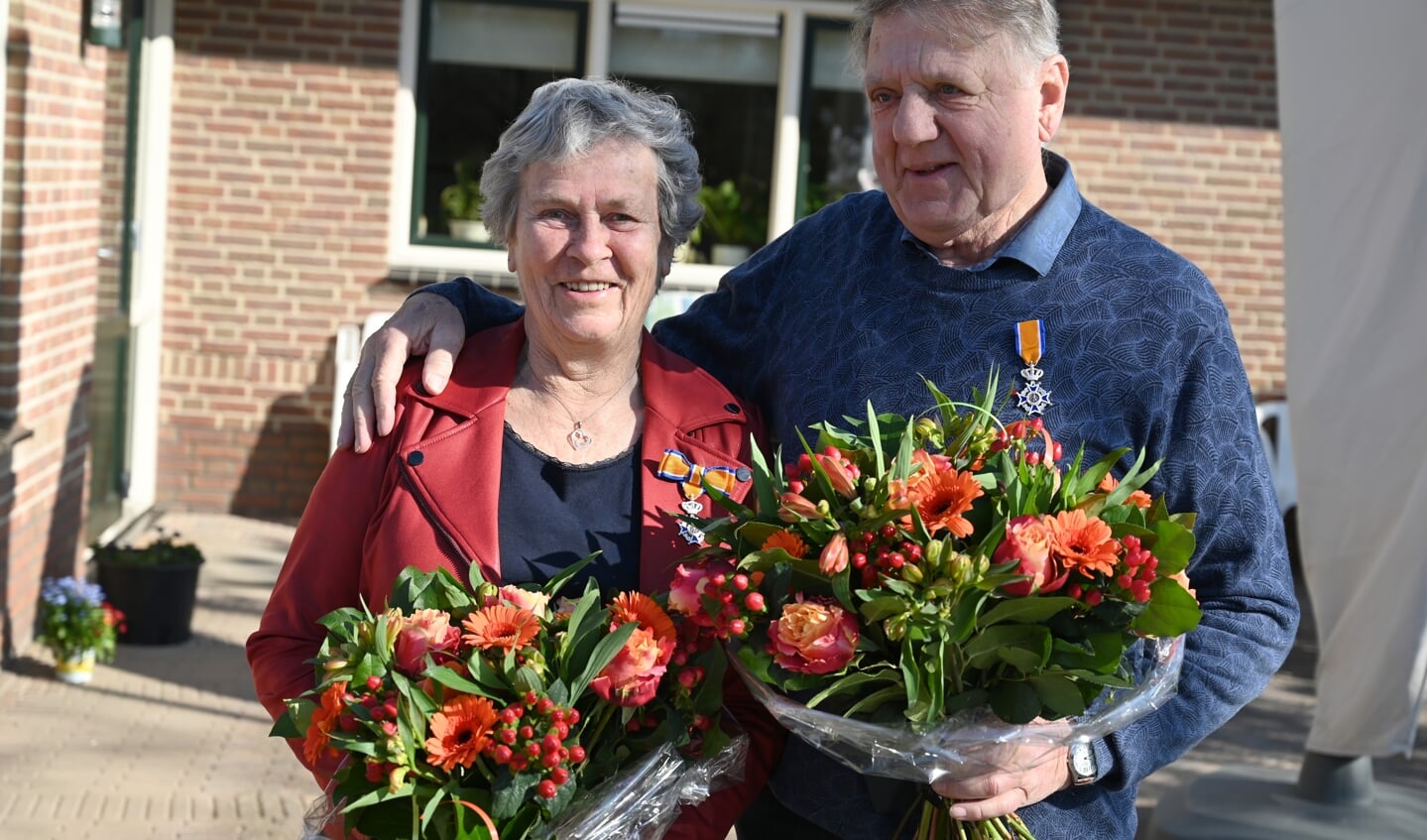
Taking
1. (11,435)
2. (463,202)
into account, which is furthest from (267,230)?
(11,435)

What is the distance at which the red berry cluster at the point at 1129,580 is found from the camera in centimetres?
197

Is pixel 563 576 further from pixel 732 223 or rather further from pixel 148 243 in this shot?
pixel 732 223

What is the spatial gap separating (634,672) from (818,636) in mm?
290

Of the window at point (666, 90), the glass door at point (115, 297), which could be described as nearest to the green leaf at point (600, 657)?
the glass door at point (115, 297)

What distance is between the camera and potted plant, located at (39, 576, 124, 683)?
665 cm

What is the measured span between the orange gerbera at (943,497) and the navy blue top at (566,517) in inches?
29.5

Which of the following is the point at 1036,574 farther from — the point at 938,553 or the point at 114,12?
the point at 114,12

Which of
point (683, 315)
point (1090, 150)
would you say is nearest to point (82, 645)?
point (683, 315)

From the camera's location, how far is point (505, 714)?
2.04 meters

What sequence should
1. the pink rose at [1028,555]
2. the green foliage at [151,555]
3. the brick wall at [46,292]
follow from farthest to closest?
the green foliage at [151,555], the brick wall at [46,292], the pink rose at [1028,555]

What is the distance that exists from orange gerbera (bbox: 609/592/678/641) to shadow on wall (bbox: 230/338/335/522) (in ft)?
26.3

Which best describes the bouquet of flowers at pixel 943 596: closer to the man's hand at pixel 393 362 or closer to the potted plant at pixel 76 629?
the man's hand at pixel 393 362

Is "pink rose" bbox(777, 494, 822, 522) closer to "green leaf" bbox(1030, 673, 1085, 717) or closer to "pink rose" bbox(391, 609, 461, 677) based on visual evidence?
"green leaf" bbox(1030, 673, 1085, 717)

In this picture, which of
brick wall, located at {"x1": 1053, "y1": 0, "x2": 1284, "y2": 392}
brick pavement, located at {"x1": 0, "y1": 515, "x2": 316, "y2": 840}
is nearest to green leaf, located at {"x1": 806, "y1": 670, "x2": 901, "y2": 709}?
brick pavement, located at {"x1": 0, "y1": 515, "x2": 316, "y2": 840}
